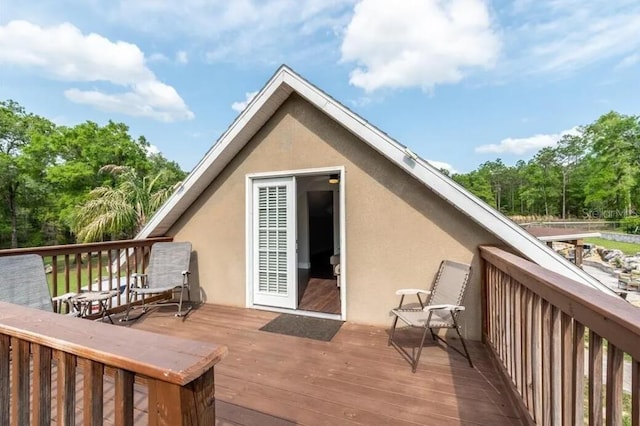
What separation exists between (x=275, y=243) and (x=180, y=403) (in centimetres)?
418

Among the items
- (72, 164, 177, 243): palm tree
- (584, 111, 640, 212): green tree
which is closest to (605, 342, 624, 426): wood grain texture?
(72, 164, 177, 243): palm tree

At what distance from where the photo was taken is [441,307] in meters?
2.91

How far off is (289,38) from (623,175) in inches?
1414

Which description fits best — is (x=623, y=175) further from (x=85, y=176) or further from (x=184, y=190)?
(x=85, y=176)

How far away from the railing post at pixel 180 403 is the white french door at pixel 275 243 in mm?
3959

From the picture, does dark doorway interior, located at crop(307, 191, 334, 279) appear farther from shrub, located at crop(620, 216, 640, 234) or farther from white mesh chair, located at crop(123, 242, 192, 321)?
shrub, located at crop(620, 216, 640, 234)

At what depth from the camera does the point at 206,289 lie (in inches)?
211

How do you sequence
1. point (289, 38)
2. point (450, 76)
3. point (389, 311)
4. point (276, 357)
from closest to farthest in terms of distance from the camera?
point (276, 357)
point (389, 311)
point (289, 38)
point (450, 76)

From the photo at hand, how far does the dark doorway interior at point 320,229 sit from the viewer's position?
30.5 ft

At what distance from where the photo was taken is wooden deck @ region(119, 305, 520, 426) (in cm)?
226

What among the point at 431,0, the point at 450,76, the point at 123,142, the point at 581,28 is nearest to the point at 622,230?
the point at 450,76

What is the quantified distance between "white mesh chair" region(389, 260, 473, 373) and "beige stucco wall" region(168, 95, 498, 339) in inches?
14.3

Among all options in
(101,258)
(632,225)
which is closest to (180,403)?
(101,258)

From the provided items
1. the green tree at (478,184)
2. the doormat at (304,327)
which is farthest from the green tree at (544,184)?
the doormat at (304,327)
